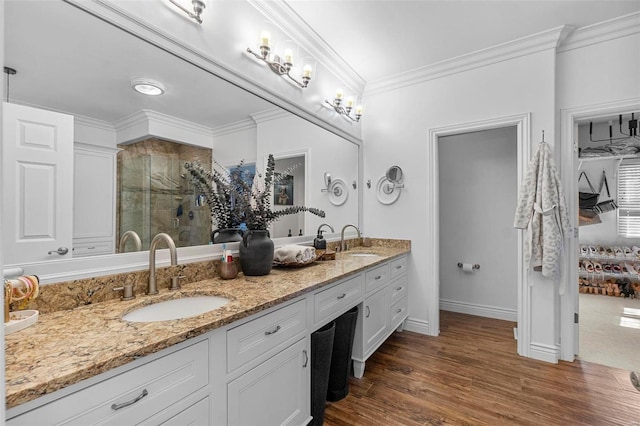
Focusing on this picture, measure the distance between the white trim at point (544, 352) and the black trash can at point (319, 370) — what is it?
1.97 m

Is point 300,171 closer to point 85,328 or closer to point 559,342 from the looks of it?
point 85,328

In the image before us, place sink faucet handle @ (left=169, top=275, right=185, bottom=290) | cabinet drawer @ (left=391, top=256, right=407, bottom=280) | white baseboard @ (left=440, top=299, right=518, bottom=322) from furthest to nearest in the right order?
white baseboard @ (left=440, top=299, right=518, bottom=322) → cabinet drawer @ (left=391, top=256, right=407, bottom=280) → sink faucet handle @ (left=169, top=275, right=185, bottom=290)

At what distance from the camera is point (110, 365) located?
77 cm

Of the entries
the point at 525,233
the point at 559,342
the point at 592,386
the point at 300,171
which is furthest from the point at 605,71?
the point at 300,171

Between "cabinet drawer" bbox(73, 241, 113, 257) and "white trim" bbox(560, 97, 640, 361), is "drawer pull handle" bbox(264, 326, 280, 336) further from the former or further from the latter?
"white trim" bbox(560, 97, 640, 361)

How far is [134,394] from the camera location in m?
0.84

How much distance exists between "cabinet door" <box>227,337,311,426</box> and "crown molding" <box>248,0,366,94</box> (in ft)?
6.96

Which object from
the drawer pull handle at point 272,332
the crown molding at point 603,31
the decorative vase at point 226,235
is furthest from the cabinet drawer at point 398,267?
the crown molding at point 603,31

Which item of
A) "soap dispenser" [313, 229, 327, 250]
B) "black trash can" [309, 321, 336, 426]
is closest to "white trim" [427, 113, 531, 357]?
"soap dispenser" [313, 229, 327, 250]

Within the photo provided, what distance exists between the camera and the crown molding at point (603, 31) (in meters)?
2.30

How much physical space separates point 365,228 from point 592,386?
219 cm

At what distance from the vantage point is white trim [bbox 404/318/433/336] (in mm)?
3020

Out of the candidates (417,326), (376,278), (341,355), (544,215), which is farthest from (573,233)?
(341,355)

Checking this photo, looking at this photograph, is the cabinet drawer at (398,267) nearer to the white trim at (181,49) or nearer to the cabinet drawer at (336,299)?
the cabinet drawer at (336,299)
